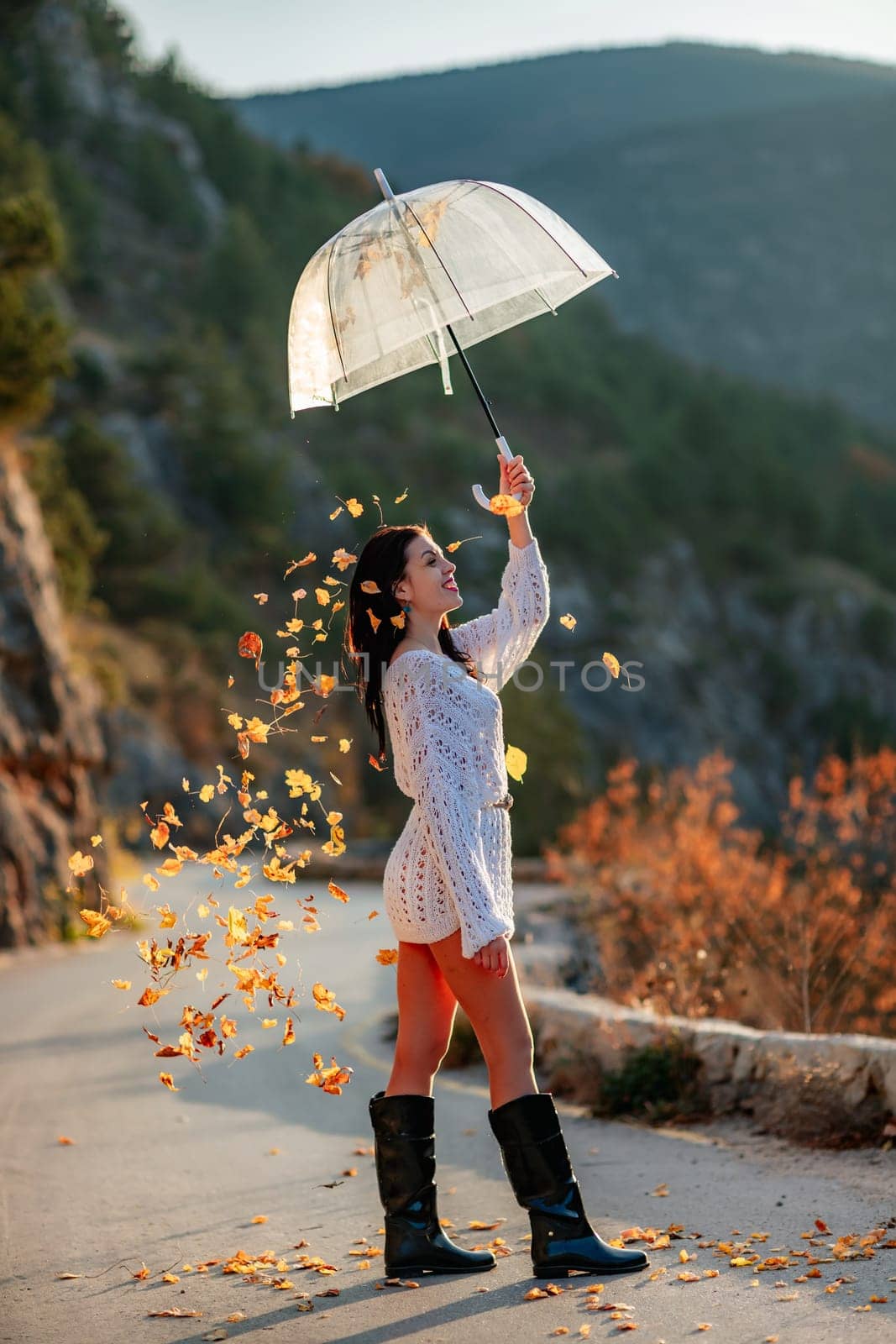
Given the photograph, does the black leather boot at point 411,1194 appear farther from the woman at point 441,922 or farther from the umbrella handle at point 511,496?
the umbrella handle at point 511,496

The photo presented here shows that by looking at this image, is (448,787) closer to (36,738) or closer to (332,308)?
(332,308)

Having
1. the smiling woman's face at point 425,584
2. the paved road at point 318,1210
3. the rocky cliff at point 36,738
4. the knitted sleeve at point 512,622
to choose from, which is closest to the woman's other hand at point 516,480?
the knitted sleeve at point 512,622

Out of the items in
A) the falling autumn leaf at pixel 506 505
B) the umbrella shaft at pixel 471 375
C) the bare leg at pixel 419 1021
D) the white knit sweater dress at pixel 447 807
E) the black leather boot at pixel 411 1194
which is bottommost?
the black leather boot at pixel 411 1194

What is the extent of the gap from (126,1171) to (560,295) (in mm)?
3481

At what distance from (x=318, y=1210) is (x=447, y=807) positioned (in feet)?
5.84

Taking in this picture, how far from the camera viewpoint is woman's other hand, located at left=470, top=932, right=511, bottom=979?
12.0 ft

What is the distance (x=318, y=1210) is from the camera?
4719 mm

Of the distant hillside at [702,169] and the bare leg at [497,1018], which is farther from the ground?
the distant hillside at [702,169]

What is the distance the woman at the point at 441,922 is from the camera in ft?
12.1

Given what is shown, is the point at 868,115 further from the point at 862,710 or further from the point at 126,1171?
the point at 126,1171

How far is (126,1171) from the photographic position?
5.32 meters

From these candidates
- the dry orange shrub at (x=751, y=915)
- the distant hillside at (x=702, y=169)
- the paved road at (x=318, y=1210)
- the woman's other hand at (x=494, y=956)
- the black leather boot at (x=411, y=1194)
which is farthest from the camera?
the distant hillside at (x=702, y=169)

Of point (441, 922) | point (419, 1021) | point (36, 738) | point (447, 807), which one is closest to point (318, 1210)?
point (419, 1021)

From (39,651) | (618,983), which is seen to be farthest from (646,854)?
(39,651)
